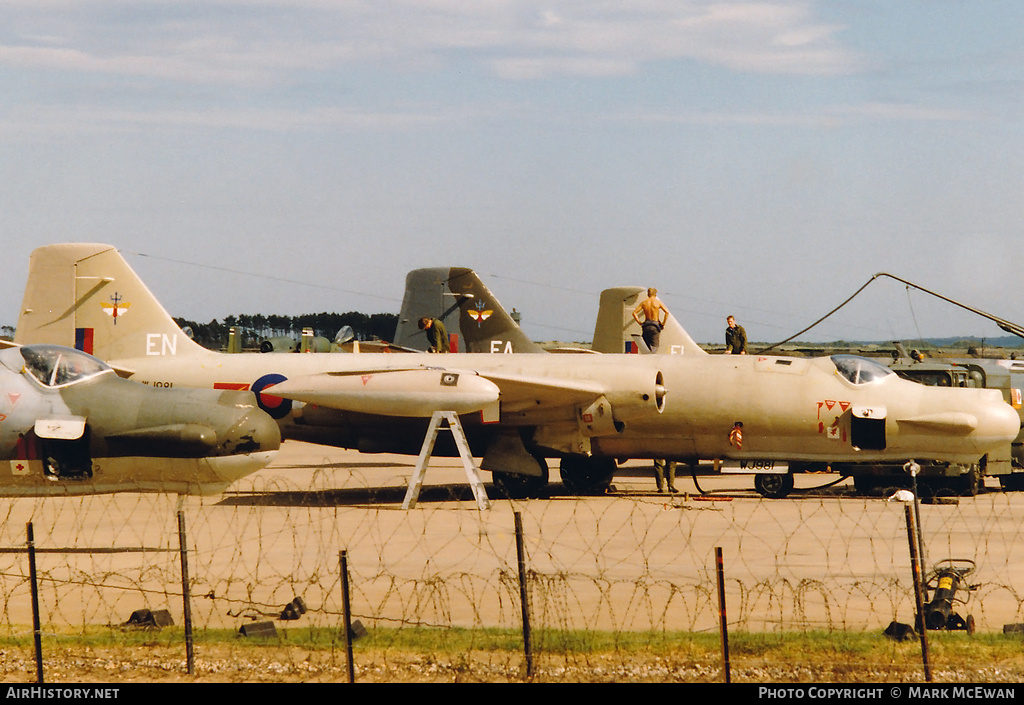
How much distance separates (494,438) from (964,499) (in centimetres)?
785

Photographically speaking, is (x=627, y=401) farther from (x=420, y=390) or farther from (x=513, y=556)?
(x=513, y=556)

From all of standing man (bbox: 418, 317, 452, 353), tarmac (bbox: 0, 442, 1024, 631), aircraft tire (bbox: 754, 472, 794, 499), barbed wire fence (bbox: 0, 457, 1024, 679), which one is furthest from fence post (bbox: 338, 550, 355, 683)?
standing man (bbox: 418, 317, 452, 353)

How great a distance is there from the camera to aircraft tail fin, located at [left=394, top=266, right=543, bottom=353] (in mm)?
27047

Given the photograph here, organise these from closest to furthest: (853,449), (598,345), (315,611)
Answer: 1. (315,611)
2. (853,449)
3. (598,345)

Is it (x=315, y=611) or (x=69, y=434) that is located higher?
(x=69, y=434)

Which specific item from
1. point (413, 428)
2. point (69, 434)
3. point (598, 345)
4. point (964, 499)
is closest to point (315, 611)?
point (69, 434)

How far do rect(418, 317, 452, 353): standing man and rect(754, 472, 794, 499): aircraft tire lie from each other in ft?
28.5

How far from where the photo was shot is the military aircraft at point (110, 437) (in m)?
11.7

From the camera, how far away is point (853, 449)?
58.5ft

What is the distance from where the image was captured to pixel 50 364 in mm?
12031

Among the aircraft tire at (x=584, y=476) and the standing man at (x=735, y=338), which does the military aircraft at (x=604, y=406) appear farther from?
the standing man at (x=735, y=338)

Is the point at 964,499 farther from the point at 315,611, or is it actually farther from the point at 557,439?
the point at 315,611

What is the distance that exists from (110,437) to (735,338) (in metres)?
14.5

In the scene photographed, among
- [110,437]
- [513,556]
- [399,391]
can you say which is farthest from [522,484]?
[110,437]
